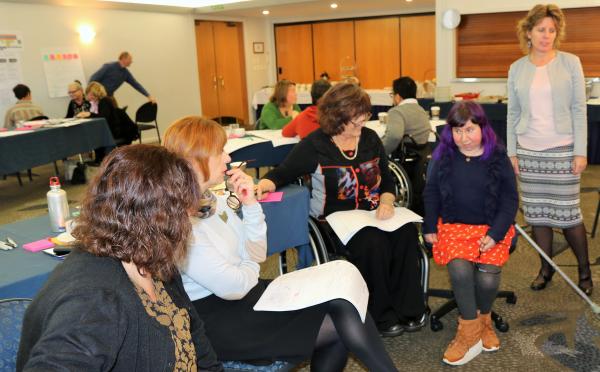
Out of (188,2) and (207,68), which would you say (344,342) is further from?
(207,68)

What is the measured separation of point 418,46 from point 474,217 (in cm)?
841

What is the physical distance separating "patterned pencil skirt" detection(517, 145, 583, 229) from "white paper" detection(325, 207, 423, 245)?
28.6 inches

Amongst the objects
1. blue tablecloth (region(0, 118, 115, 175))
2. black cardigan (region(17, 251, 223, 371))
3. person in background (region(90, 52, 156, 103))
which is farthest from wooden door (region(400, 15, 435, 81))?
black cardigan (region(17, 251, 223, 371))

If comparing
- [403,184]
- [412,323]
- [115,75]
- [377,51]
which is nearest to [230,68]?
[377,51]

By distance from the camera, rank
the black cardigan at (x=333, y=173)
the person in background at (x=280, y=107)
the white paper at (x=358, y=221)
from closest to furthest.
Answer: the white paper at (x=358, y=221)
the black cardigan at (x=333, y=173)
the person in background at (x=280, y=107)

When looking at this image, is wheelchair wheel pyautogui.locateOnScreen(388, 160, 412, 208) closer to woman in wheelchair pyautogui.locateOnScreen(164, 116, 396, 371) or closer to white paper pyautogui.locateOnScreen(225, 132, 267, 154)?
white paper pyautogui.locateOnScreen(225, 132, 267, 154)

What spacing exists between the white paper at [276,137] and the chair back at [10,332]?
9.17 feet

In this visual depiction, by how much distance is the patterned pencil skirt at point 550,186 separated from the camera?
2.74m

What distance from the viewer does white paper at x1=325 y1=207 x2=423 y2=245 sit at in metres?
2.43

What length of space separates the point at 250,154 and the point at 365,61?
7.53m

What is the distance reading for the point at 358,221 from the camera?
8.17ft

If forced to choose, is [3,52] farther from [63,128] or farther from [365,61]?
[365,61]

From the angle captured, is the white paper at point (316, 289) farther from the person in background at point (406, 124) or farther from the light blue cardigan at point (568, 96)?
the person in background at point (406, 124)

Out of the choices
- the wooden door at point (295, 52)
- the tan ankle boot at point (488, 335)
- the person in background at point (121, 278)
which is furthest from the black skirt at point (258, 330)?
the wooden door at point (295, 52)
